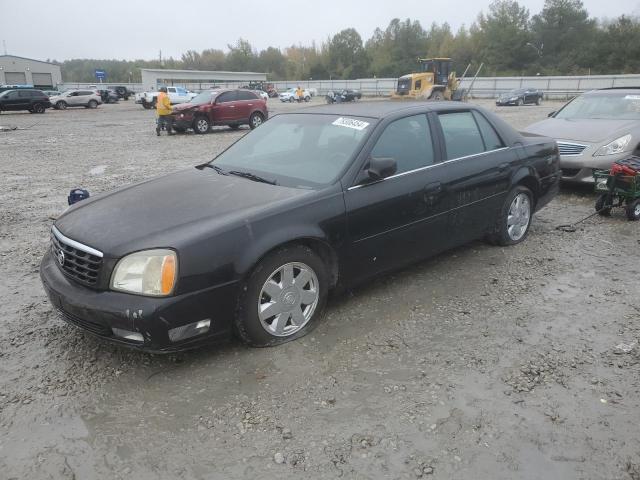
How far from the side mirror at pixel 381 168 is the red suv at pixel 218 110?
572 inches

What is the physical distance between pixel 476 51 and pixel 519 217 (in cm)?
8936

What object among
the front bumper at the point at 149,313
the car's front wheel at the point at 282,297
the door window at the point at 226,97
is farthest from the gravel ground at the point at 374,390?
the door window at the point at 226,97

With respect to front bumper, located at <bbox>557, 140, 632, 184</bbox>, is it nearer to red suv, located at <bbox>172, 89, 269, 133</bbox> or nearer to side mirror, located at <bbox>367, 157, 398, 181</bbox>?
side mirror, located at <bbox>367, 157, 398, 181</bbox>

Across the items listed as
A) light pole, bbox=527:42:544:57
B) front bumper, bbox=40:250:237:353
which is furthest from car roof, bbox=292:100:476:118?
light pole, bbox=527:42:544:57

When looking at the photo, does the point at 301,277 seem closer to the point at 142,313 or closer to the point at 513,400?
the point at 142,313

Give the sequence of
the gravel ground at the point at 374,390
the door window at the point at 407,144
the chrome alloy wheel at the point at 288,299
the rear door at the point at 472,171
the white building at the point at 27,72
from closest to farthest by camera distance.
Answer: the gravel ground at the point at 374,390 → the chrome alloy wheel at the point at 288,299 → the door window at the point at 407,144 → the rear door at the point at 472,171 → the white building at the point at 27,72

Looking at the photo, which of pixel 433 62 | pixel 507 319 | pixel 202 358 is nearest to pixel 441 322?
pixel 507 319

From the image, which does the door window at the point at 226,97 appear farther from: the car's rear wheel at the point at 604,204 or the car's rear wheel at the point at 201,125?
the car's rear wheel at the point at 604,204

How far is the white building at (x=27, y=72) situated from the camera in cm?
6238

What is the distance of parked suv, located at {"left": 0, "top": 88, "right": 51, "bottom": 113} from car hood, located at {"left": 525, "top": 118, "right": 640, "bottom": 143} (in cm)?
3002

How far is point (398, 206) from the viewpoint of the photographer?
389 centimetres

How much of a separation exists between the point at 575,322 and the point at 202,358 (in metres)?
2.70

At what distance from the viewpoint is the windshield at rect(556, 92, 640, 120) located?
7824 mm

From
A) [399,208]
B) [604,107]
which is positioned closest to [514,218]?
[399,208]
